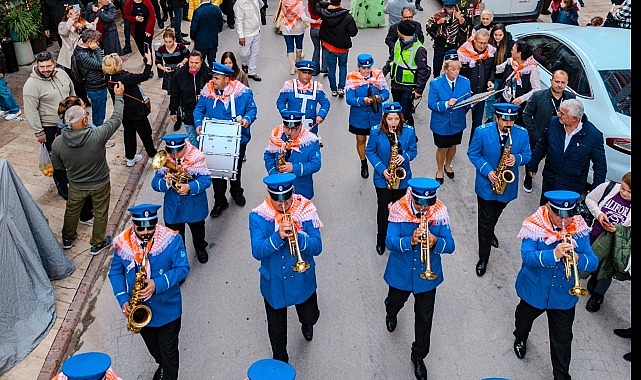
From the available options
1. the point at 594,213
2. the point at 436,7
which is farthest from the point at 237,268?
the point at 436,7

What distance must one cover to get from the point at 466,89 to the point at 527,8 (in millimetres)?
7508

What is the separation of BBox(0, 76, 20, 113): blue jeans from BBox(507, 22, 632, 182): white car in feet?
27.0

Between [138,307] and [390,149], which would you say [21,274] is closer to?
[138,307]

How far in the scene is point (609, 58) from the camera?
330 inches

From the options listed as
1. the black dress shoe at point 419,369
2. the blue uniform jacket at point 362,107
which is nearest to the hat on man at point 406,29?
the blue uniform jacket at point 362,107

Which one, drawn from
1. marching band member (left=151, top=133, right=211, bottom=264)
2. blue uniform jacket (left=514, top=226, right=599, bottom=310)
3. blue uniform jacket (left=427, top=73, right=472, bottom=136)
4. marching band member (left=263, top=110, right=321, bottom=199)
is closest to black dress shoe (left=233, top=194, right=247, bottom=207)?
marching band member (left=151, top=133, right=211, bottom=264)

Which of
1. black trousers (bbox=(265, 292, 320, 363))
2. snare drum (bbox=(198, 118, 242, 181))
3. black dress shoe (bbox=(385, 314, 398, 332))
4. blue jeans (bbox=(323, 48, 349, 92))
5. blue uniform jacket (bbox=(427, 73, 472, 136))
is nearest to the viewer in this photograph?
black trousers (bbox=(265, 292, 320, 363))

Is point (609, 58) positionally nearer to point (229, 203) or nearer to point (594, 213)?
point (594, 213)

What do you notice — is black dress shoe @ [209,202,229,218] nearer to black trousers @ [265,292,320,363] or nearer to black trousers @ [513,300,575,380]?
black trousers @ [265,292,320,363]

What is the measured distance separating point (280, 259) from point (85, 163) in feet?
9.10

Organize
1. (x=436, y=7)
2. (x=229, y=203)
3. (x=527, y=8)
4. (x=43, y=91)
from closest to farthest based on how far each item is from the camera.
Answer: (x=43, y=91), (x=229, y=203), (x=527, y=8), (x=436, y=7)

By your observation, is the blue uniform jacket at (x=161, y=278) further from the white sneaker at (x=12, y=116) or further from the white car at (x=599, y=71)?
the white sneaker at (x=12, y=116)

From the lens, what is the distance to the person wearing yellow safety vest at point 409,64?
343 inches

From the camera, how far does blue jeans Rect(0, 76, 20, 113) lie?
31.8ft
